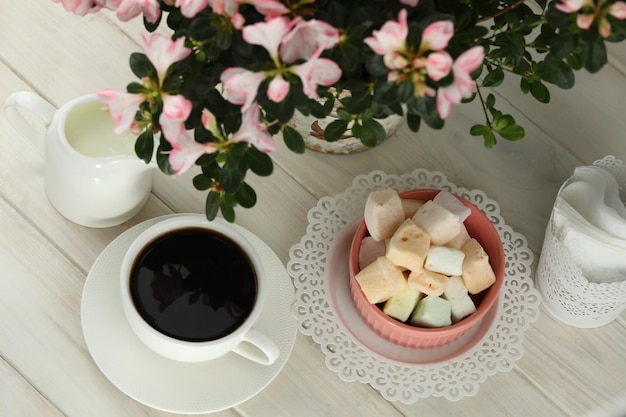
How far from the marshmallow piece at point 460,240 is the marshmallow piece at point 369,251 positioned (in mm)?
62

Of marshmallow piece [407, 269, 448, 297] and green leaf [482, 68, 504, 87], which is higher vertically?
green leaf [482, 68, 504, 87]

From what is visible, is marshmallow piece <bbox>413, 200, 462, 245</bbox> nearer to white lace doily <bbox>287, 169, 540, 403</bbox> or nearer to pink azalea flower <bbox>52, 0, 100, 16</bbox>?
white lace doily <bbox>287, 169, 540, 403</bbox>

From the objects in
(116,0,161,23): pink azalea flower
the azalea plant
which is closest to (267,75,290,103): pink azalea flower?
the azalea plant

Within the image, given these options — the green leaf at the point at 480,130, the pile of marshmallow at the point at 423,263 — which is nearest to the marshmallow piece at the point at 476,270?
the pile of marshmallow at the point at 423,263

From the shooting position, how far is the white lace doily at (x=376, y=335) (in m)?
0.84

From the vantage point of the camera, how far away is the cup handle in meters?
0.78

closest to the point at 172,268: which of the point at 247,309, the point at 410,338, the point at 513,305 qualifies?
the point at 247,309

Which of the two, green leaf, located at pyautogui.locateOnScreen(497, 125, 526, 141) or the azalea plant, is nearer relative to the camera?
the azalea plant

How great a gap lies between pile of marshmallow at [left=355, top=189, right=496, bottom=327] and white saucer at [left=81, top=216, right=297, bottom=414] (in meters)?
0.10

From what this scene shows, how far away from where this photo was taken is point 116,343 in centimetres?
82

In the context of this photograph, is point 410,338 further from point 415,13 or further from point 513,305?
point 415,13

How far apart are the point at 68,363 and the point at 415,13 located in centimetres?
46

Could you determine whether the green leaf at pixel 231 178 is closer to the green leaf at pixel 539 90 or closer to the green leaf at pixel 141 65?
the green leaf at pixel 141 65

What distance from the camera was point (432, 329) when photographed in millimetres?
803
